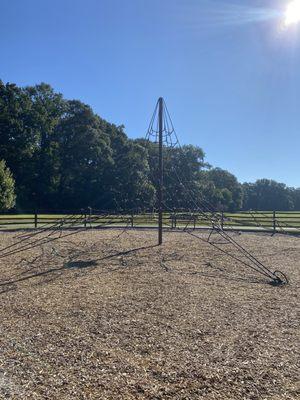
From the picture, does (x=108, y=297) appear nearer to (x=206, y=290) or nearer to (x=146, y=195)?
(x=206, y=290)

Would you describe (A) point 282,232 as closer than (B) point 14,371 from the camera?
No

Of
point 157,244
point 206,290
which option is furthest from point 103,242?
point 206,290

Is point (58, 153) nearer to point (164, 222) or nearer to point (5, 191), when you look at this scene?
point (5, 191)

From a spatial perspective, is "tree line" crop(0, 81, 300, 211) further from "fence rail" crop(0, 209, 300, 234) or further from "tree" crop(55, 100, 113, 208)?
"fence rail" crop(0, 209, 300, 234)

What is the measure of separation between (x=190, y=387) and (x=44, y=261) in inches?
377

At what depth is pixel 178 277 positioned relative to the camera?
10789 mm

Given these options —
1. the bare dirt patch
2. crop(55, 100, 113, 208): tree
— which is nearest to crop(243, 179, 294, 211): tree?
crop(55, 100, 113, 208): tree

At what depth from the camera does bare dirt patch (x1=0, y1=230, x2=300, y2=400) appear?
4457 millimetres

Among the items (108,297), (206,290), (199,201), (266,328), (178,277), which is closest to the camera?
(266,328)

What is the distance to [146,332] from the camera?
6.30 metres

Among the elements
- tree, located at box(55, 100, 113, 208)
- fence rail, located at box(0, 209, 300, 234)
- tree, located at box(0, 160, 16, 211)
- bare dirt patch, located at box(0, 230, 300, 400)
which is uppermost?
tree, located at box(55, 100, 113, 208)

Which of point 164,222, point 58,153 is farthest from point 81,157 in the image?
point 164,222

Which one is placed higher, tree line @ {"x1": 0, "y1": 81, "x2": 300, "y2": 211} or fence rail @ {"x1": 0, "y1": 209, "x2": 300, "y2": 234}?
tree line @ {"x1": 0, "y1": 81, "x2": 300, "y2": 211}

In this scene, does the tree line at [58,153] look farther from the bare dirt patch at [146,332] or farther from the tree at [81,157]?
the bare dirt patch at [146,332]
